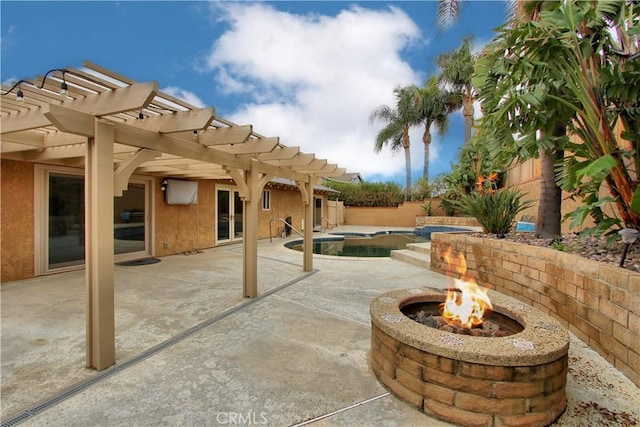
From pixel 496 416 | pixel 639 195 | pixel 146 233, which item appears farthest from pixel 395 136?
pixel 496 416

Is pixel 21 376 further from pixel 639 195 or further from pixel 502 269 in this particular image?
pixel 502 269

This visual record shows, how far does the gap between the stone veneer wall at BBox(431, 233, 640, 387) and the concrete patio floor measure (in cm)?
21

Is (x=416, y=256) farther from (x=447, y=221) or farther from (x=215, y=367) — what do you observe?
(x=447, y=221)

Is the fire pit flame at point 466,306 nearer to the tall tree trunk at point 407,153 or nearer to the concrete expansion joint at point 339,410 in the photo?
the concrete expansion joint at point 339,410

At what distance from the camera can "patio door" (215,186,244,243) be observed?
1109cm

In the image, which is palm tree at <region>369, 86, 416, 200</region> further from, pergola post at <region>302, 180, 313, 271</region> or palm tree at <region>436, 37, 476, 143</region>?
pergola post at <region>302, 180, 313, 271</region>

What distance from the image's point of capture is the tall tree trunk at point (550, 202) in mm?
5379

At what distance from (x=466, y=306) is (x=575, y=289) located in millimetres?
1637

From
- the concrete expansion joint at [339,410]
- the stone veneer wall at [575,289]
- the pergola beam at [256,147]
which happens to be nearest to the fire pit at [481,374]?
the concrete expansion joint at [339,410]

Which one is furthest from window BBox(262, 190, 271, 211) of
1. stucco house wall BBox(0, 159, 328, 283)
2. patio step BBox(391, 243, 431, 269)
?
patio step BBox(391, 243, 431, 269)

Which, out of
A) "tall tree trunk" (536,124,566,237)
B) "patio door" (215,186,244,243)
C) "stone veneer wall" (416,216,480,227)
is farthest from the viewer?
"stone veneer wall" (416,216,480,227)

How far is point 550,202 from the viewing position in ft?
18.0

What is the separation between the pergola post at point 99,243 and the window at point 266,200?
33.8 ft

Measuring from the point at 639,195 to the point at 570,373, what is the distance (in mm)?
1756
